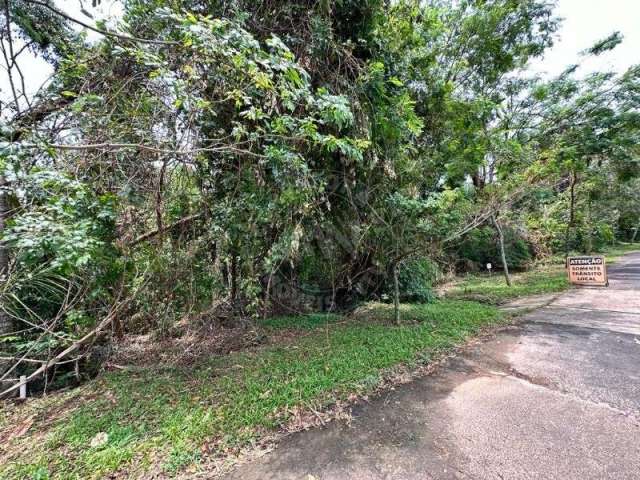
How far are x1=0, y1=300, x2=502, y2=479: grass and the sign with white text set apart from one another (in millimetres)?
5402

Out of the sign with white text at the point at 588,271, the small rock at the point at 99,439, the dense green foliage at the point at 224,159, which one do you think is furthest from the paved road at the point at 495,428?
the sign with white text at the point at 588,271

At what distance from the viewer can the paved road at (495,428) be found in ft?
5.43

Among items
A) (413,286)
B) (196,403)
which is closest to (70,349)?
(196,403)

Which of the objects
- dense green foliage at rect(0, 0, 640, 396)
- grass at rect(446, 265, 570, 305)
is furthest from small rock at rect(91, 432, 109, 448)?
grass at rect(446, 265, 570, 305)

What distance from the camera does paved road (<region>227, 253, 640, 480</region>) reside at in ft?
5.43

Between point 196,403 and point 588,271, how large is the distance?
915 centimetres

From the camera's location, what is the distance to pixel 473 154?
4.29 meters

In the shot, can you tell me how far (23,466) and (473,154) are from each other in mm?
5838

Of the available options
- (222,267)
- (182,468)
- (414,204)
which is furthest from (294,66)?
(182,468)

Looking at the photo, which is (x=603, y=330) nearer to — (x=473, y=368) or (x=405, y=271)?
(x=473, y=368)

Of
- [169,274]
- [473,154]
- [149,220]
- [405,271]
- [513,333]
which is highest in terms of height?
[473,154]

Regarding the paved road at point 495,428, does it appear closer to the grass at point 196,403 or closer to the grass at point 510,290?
the grass at point 196,403

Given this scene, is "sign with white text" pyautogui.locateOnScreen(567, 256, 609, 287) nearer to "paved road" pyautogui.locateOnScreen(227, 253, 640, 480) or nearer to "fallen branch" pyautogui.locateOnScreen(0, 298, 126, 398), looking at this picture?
"paved road" pyautogui.locateOnScreen(227, 253, 640, 480)

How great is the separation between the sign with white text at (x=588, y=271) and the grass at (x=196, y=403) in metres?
5.40
